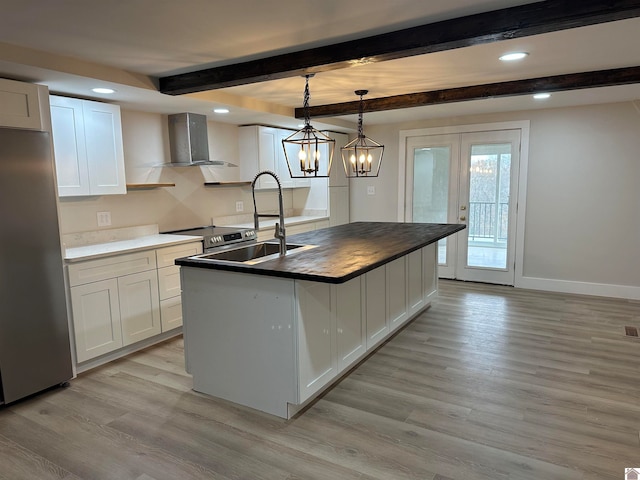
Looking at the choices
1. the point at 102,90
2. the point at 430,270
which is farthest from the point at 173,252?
the point at 430,270

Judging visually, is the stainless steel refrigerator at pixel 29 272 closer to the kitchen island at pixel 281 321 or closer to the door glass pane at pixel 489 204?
the kitchen island at pixel 281 321

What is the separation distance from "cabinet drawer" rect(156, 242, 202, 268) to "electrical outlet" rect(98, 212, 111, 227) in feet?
2.19

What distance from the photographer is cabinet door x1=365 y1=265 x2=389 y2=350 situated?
328 cm

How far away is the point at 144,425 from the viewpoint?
8.34ft

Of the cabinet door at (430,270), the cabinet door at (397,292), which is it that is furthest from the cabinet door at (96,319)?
the cabinet door at (430,270)

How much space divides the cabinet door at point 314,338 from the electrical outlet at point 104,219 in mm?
2445

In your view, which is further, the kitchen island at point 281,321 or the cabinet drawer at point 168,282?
the cabinet drawer at point 168,282

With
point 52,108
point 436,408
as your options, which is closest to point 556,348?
point 436,408

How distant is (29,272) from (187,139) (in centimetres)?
215

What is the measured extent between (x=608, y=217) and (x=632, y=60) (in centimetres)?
229

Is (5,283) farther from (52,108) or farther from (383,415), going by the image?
(383,415)

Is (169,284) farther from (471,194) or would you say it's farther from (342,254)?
(471,194)

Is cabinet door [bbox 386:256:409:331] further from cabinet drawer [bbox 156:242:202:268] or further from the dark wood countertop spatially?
cabinet drawer [bbox 156:242:202:268]

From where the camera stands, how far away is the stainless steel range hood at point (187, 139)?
4453 millimetres
